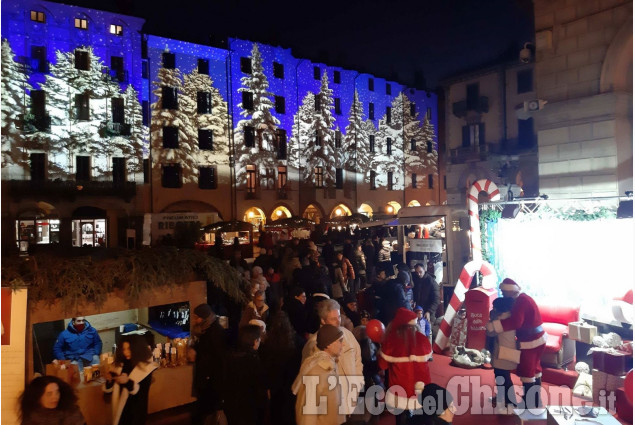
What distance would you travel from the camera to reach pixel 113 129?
2523 cm

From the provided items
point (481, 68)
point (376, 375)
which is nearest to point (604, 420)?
point (376, 375)

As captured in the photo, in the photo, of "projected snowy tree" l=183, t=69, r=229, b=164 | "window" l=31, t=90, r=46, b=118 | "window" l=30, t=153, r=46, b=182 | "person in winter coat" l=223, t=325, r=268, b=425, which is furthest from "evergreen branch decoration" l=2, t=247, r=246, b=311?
"projected snowy tree" l=183, t=69, r=229, b=164

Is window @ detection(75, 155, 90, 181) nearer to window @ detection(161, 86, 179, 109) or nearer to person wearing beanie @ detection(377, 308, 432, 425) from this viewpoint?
window @ detection(161, 86, 179, 109)

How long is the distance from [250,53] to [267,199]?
9355mm

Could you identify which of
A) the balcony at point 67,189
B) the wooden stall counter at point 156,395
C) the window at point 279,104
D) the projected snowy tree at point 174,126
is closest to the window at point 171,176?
the projected snowy tree at point 174,126

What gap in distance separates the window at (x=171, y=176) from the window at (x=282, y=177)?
6885 mm

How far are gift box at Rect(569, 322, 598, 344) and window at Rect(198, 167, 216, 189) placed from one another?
23.8 metres

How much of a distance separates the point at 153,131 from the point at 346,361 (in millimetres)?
24424

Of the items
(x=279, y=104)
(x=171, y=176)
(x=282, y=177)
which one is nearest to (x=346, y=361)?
(x=171, y=176)

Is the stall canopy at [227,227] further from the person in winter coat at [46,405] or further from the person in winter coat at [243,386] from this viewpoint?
the person in winter coat at [46,405]

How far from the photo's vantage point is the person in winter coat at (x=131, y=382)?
4852mm

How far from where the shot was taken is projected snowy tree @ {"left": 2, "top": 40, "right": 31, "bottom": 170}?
74.0 ft

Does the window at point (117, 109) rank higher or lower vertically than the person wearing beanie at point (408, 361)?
higher

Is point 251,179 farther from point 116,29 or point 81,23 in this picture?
point 81,23
